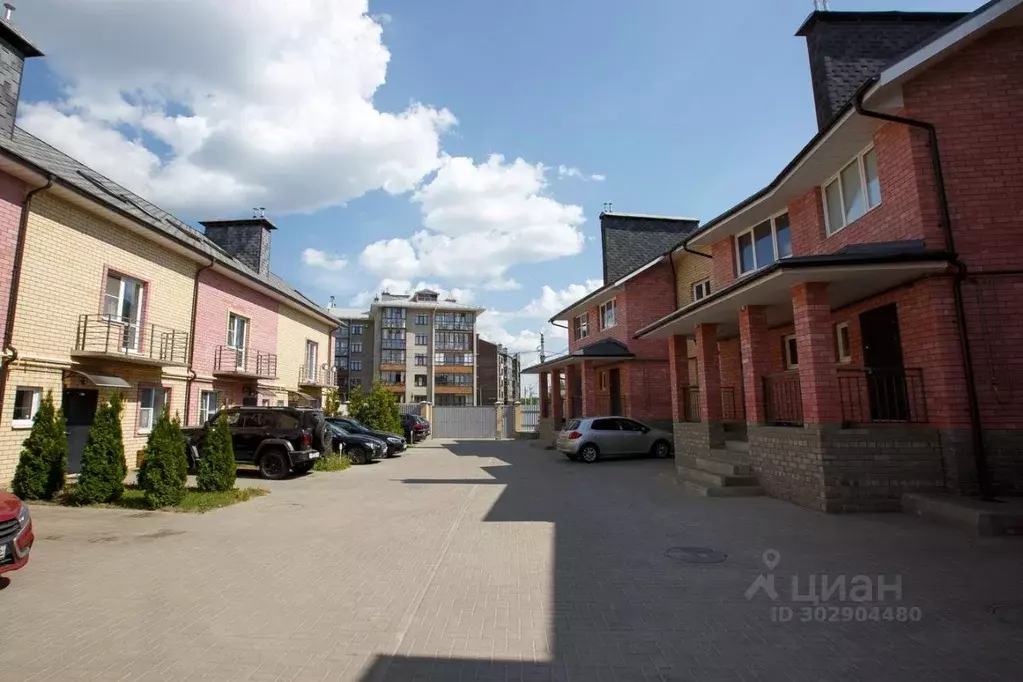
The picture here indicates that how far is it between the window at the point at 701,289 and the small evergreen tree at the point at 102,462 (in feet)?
56.0

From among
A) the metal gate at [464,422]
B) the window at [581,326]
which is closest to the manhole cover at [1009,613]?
the window at [581,326]

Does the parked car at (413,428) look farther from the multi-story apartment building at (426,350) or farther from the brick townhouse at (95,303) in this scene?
the multi-story apartment building at (426,350)

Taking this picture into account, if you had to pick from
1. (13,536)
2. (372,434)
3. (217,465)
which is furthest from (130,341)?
(13,536)

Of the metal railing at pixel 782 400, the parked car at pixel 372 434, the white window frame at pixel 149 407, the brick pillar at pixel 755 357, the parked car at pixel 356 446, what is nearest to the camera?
the brick pillar at pixel 755 357

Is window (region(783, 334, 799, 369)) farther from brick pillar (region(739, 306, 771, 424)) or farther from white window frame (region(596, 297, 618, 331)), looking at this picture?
white window frame (region(596, 297, 618, 331))

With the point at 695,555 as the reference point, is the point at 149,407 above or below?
above

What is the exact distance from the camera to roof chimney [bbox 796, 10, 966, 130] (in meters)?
11.0

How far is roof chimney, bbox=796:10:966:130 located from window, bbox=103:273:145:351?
17133 mm

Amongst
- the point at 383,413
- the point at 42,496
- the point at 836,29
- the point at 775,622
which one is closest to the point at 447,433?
the point at 383,413

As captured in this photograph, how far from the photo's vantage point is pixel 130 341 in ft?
43.6

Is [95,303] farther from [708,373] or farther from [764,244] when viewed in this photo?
[764,244]

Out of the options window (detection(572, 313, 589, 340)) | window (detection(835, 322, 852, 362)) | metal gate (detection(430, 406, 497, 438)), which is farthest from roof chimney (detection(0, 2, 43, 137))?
metal gate (detection(430, 406, 497, 438))

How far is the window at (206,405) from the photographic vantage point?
661 inches

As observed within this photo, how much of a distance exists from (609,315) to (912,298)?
15782mm
